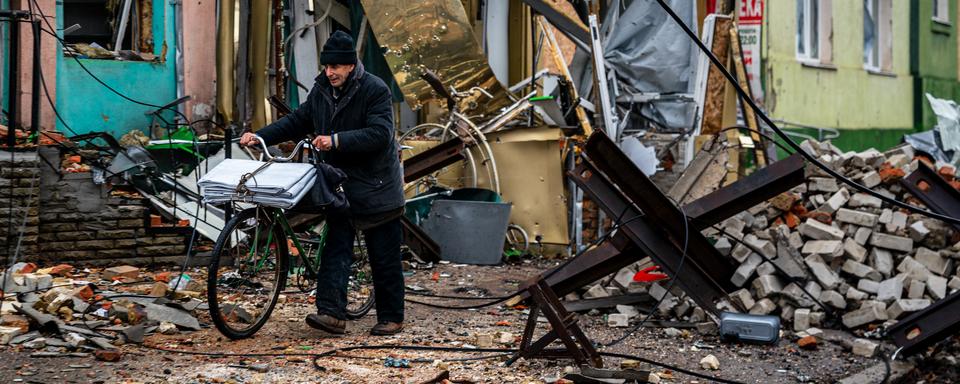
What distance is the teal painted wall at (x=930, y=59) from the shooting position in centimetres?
2162

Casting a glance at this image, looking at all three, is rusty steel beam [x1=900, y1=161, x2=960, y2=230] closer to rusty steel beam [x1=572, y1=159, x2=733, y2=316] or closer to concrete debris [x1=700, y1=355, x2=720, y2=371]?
rusty steel beam [x1=572, y1=159, x2=733, y2=316]

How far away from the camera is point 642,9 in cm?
1372

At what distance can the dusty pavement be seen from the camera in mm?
5535

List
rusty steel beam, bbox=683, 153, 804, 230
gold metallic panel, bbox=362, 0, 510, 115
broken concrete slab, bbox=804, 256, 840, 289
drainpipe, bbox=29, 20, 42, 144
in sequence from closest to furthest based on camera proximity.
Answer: rusty steel beam, bbox=683, 153, 804, 230, broken concrete slab, bbox=804, 256, 840, 289, drainpipe, bbox=29, 20, 42, 144, gold metallic panel, bbox=362, 0, 510, 115

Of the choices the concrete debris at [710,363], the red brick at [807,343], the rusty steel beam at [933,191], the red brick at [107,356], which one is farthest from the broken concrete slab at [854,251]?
the red brick at [107,356]

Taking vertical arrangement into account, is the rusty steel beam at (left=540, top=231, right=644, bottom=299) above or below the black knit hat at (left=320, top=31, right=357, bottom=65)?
below

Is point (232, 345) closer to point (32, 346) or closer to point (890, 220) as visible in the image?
point (32, 346)

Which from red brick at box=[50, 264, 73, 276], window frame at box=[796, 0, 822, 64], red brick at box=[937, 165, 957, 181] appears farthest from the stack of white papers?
window frame at box=[796, 0, 822, 64]

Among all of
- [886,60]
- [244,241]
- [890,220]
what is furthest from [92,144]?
[886,60]

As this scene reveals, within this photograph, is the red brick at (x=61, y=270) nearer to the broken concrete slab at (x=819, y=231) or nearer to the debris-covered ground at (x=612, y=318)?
the debris-covered ground at (x=612, y=318)

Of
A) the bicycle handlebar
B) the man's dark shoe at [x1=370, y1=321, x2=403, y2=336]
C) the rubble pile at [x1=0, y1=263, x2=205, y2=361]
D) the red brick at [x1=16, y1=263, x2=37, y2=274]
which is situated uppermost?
the bicycle handlebar

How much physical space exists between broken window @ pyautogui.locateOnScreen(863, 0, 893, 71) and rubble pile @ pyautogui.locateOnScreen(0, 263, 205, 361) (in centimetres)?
1541

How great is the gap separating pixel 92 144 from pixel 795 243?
6022mm

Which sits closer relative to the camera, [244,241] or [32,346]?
[32,346]
